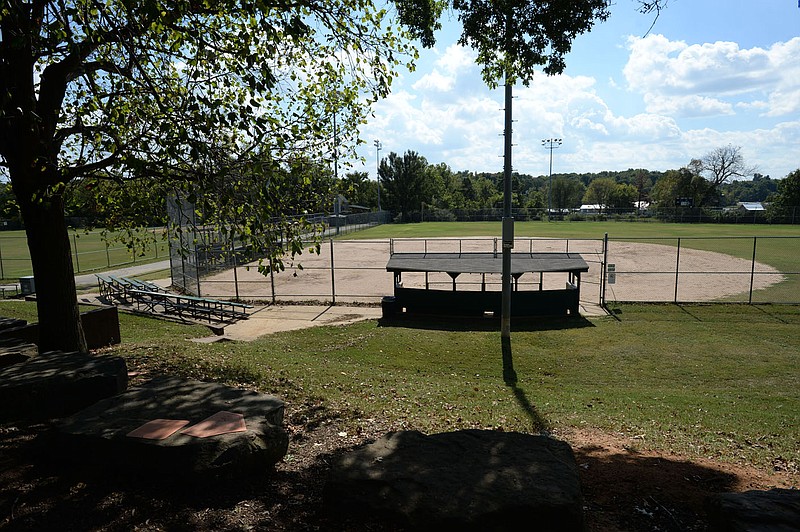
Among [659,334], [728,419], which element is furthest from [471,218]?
Answer: [728,419]

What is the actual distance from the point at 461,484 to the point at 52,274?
21.3 ft

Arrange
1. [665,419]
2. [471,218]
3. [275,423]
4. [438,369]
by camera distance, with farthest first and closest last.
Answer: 1. [471,218]
2. [438,369]
3. [665,419]
4. [275,423]

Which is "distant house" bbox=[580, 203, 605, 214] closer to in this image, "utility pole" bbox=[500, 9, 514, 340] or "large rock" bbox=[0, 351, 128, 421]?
"utility pole" bbox=[500, 9, 514, 340]

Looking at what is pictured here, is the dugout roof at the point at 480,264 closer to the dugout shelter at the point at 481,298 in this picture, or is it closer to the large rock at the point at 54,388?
the dugout shelter at the point at 481,298

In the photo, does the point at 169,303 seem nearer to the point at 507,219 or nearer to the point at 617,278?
the point at 507,219

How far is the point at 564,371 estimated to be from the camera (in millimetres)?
11812

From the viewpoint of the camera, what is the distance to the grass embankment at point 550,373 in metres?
7.20

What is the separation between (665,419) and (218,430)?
6.99m

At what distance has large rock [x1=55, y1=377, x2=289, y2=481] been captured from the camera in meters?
3.74

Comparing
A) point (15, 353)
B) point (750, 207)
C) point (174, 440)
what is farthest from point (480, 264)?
point (750, 207)

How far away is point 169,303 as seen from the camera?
18172 mm

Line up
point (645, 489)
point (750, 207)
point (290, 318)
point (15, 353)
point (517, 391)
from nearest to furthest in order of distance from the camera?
point (645, 489), point (15, 353), point (517, 391), point (290, 318), point (750, 207)

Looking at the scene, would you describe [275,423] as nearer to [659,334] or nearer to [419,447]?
[419,447]

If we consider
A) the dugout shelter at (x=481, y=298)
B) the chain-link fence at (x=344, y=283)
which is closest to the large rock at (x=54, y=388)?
the chain-link fence at (x=344, y=283)
